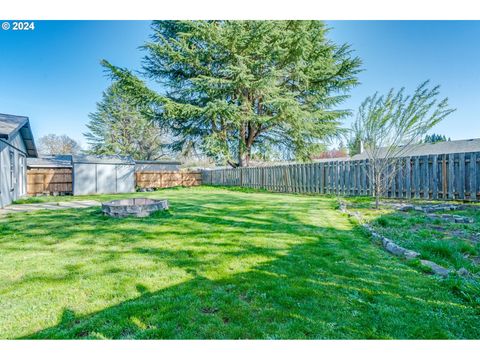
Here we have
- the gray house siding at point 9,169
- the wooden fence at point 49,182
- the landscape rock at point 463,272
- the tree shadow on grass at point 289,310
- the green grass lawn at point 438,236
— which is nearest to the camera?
the tree shadow on grass at point 289,310

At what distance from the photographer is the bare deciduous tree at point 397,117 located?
19.0ft

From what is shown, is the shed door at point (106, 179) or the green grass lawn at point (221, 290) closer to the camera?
the green grass lawn at point (221, 290)

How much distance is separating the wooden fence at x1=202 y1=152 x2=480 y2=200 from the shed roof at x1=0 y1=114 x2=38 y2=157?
34.6 ft

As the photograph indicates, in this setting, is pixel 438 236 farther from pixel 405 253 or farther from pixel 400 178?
pixel 400 178

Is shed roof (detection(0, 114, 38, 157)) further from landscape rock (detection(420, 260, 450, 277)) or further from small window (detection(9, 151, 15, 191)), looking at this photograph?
landscape rock (detection(420, 260, 450, 277))

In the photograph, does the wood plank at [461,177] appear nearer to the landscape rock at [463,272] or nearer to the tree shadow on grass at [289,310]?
the landscape rock at [463,272]

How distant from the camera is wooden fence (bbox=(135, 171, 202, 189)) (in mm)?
19156

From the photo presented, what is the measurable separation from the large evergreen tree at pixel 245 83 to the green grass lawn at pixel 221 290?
1257 centimetres

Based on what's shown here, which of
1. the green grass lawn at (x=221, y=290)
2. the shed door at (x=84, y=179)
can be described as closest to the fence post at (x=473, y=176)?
the green grass lawn at (x=221, y=290)

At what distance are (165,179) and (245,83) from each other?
9.59 meters

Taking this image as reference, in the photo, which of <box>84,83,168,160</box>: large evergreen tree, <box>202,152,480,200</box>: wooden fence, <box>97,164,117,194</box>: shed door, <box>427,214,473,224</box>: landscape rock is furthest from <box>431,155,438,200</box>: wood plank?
<box>84,83,168,160</box>: large evergreen tree

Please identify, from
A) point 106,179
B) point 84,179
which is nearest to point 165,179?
point 106,179

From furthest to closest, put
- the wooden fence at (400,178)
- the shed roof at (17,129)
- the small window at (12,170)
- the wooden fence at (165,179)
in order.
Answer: the wooden fence at (165,179) < the small window at (12,170) < the shed roof at (17,129) < the wooden fence at (400,178)

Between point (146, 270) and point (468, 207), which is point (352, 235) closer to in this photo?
point (146, 270)
